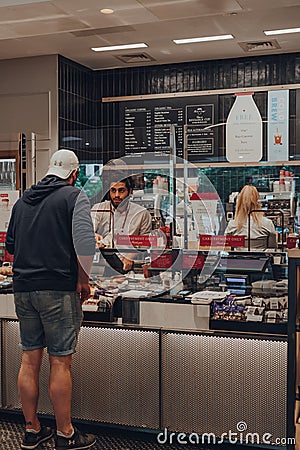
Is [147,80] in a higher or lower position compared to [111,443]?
higher

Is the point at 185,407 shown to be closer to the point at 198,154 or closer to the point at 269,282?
the point at 269,282

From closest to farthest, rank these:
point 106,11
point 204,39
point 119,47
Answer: point 106,11, point 204,39, point 119,47

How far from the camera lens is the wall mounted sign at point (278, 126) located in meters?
3.12

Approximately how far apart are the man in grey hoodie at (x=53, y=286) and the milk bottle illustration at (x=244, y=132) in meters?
0.79

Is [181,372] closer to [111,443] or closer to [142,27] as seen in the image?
[111,443]

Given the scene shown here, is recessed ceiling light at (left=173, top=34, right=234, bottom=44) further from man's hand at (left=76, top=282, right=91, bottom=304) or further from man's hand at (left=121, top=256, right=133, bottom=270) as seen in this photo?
man's hand at (left=76, top=282, right=91, bottom=304)

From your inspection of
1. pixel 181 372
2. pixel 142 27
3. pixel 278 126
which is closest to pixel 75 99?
pixel 142 27

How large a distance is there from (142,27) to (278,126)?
8.25ft

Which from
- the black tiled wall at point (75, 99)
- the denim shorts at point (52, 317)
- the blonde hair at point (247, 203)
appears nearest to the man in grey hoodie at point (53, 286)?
the denim shorts at point (52, 317)

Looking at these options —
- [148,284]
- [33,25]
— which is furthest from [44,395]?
[33,25]

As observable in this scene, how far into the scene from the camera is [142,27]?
527 centimetres

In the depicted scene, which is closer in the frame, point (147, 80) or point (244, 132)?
point (244, 132)

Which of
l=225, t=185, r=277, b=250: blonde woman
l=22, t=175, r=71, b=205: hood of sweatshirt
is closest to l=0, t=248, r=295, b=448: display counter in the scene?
l=225, t=185, r=277, b=250: blonde woman

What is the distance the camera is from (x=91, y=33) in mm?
5430
